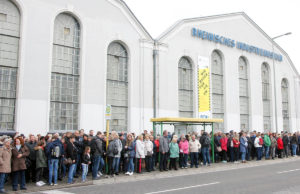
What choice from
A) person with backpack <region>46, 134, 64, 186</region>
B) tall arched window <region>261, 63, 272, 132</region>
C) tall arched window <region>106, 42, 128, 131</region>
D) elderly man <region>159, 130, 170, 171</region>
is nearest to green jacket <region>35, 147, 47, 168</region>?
person with backpack <region>46, 134, 64, 186</region>

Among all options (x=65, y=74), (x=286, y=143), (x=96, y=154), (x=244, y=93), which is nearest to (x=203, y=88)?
(x=244, y=93)

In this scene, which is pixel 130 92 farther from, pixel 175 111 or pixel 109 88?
pixel 175 111

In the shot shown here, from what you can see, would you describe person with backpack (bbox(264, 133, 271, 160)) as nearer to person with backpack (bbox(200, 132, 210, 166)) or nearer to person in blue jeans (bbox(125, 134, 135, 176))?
person with backpack (bbox(200, 132, 210, 166))

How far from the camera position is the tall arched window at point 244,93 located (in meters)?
26.0

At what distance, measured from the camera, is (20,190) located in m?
9.92

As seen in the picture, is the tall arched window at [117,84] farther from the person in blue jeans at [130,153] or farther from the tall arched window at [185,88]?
the person in blue jeans at [130,153]

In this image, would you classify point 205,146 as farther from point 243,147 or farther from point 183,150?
point 243,147

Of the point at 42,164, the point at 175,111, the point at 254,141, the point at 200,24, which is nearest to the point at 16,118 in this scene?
the point at 42,164

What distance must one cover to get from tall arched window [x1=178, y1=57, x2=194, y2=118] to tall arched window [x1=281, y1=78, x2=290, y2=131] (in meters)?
12.3

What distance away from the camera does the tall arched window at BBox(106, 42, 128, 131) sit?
62.3 feet

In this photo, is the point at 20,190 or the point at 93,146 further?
the point at 93,146

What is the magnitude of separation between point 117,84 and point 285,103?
1910 centimetres

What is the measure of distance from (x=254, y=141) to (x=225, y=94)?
640cm

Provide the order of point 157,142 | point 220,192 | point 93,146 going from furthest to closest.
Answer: point 157,142 < point 93,146 < point 220,192
